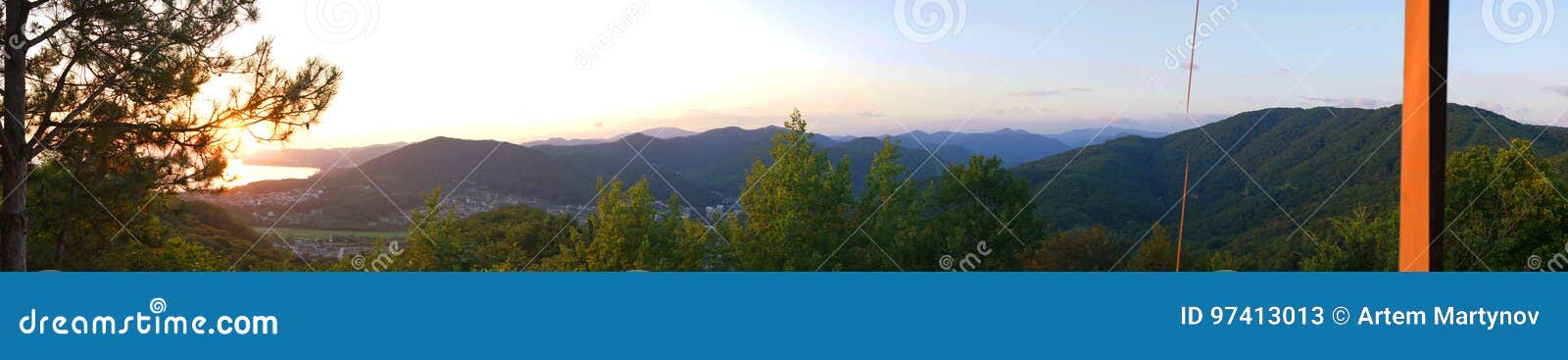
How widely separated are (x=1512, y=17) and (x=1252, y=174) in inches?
377

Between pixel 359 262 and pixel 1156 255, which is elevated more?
pixel 359 262

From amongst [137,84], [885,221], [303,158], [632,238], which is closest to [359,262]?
[303,158]

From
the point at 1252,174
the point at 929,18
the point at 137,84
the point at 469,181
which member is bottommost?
the point at 1252,174

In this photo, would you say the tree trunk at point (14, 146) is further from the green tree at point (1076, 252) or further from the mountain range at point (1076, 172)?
the green tree at point (1076, 252)

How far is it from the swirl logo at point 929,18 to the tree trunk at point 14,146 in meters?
4.59

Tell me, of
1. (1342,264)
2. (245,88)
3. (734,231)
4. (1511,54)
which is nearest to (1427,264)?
(734,231)

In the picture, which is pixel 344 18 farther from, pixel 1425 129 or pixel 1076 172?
pixel 1076 172

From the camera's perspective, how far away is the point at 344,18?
13.9ft

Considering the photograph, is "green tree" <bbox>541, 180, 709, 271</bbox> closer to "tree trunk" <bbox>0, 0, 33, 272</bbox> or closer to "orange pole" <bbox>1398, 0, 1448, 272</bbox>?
"tree trunk" <bbox>0, 0, 33, 272</bbox>

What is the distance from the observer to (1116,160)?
11969 millimetres

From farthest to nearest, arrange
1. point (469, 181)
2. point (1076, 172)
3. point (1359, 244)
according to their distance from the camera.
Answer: point (1076, 172)
point (1359, 244)
point (469, 181)

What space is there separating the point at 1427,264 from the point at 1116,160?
10797 millimetres

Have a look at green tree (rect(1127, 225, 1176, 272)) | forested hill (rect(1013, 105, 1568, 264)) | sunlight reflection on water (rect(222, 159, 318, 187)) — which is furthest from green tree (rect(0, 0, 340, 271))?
forested hill (rect(1013, 105, 1568, 264))

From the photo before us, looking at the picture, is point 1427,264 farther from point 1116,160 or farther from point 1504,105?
point 1116,160
